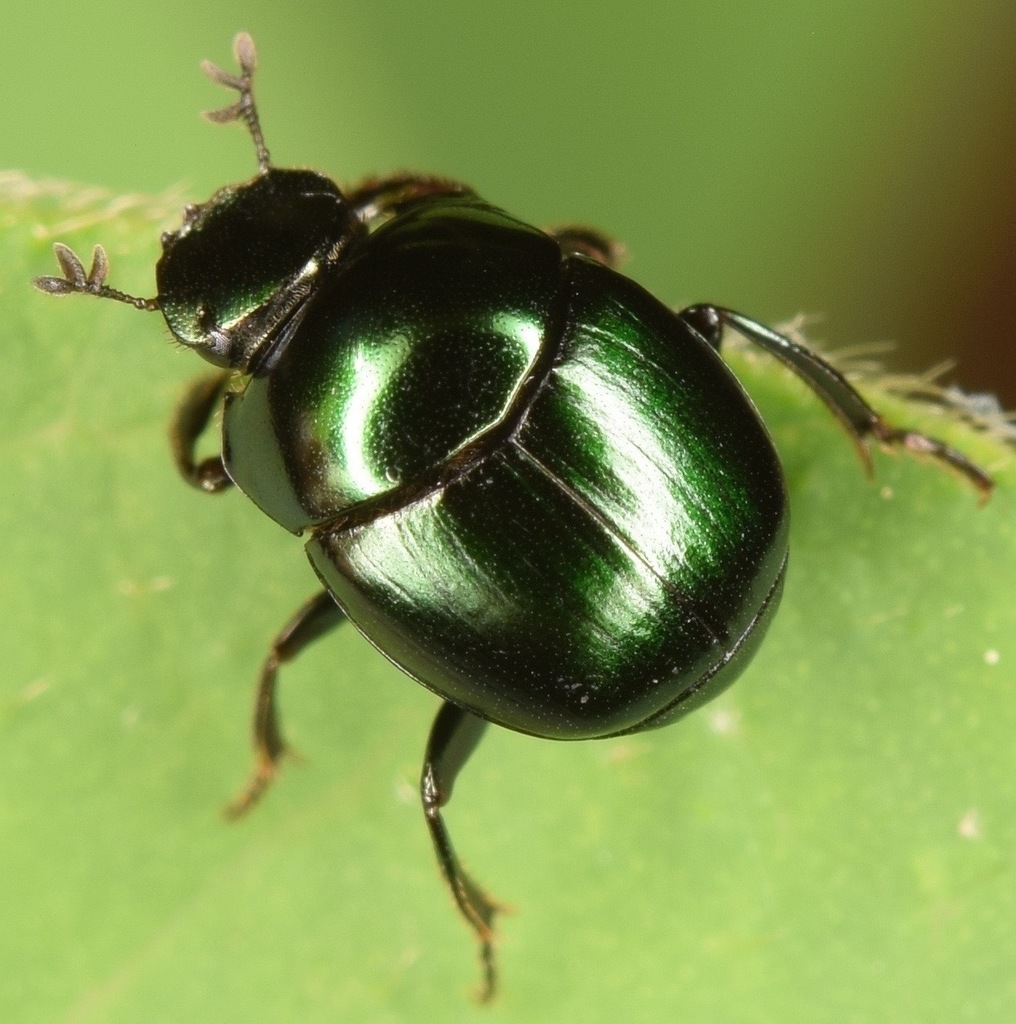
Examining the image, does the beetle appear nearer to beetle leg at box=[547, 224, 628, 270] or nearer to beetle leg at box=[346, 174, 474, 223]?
beetle leg at box=[346, 174, 474, 223]

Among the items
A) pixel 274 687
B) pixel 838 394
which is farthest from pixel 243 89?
pixel 838 394

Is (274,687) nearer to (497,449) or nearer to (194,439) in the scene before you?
(194,439)

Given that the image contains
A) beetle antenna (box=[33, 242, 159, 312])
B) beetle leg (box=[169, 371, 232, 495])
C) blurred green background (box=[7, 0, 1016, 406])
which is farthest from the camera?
blurred green background (box=[7, 0, 1016, 406])

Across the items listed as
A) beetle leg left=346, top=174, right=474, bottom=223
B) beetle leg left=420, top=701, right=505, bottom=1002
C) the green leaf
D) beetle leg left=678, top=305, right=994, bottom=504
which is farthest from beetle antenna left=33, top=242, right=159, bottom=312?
beetle leg left=678, top=305, right=994, bottom=504

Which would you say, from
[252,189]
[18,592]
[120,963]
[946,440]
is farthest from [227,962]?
[946,440]

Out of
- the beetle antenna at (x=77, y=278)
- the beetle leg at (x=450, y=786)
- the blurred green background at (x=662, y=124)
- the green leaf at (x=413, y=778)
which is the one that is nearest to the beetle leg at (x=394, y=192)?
the green leaf at (x=413, y=778)

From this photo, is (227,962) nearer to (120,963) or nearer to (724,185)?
(120,963)
